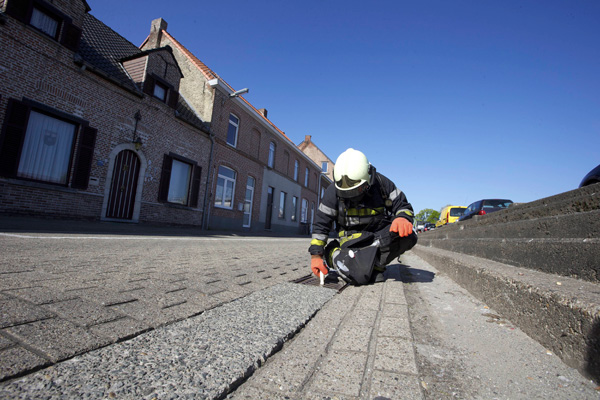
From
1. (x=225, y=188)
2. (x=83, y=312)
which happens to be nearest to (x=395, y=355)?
(x=83, y=312)

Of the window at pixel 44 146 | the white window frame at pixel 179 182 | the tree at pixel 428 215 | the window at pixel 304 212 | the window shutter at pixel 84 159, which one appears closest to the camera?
the window at pixel 44 146

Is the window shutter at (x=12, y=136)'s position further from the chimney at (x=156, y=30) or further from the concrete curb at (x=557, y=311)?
the concrete curb at (x=557, y=311)

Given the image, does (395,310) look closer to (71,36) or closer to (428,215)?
(71,36)

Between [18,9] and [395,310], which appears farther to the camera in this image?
[18,9]

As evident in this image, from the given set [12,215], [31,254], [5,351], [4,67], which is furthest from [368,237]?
[4,67]

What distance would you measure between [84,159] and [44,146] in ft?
3.27

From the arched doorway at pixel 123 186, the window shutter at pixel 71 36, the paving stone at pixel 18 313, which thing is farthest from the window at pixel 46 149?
the paving stone at pixel 18 313

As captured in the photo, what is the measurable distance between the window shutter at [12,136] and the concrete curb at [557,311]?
10626 millimetres

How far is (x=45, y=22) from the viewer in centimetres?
859

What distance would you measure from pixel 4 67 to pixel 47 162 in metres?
2.53

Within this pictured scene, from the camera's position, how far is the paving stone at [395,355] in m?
1.33

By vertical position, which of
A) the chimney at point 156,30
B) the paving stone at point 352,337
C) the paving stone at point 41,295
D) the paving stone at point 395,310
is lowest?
the paving stone at point 352,337

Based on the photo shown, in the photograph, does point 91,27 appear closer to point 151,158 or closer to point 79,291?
point 151,158

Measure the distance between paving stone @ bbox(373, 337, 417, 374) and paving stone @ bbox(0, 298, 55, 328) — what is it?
1.61 m
